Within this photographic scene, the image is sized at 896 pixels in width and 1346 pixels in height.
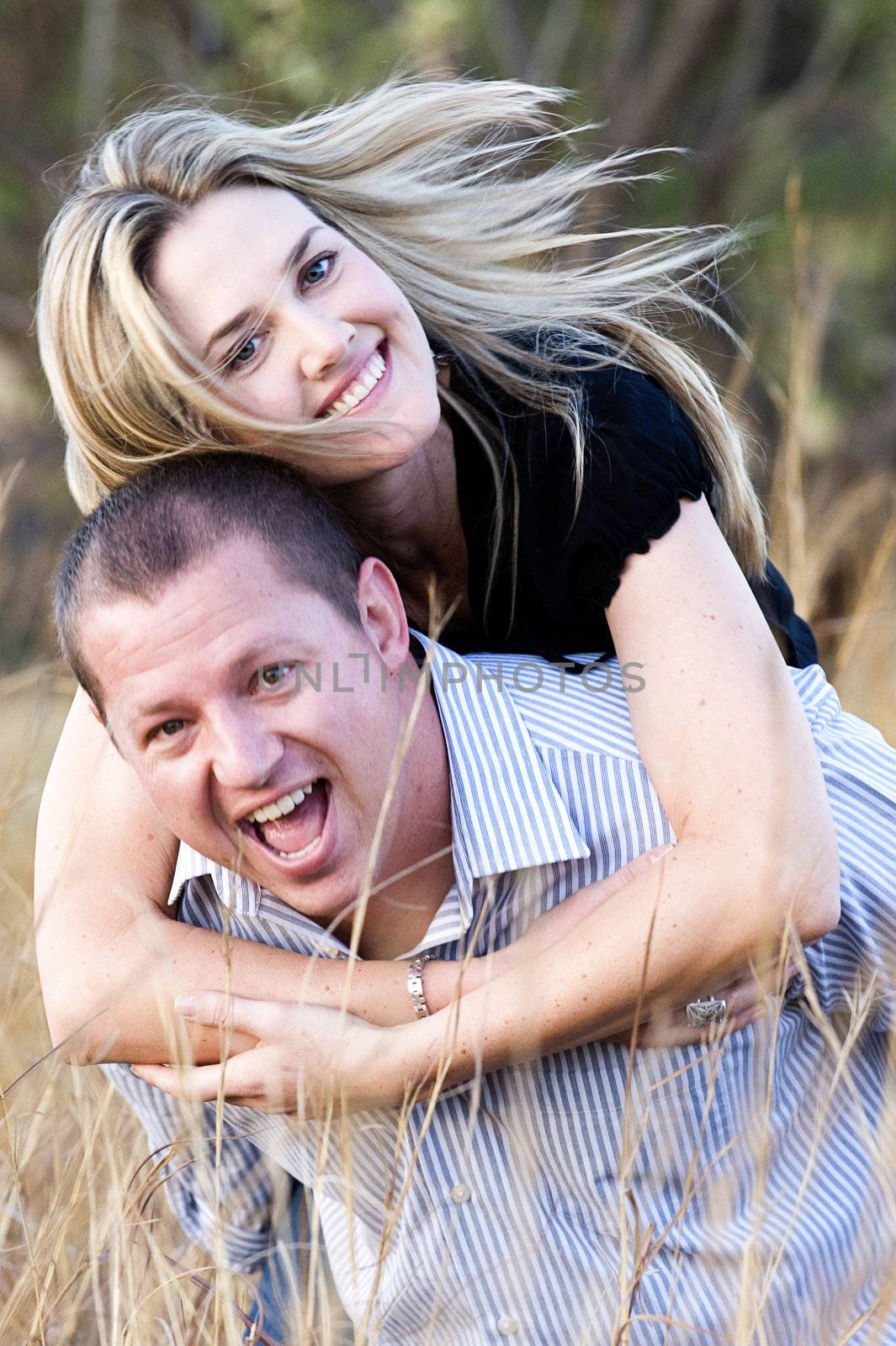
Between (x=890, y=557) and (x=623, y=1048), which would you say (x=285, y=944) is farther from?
(x=890, y=557)

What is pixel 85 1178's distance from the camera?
2484 millimetres

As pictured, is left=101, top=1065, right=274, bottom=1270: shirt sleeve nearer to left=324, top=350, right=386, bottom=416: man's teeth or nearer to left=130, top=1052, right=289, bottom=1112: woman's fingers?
left=130, top=1052, right=289, bottom=1112: woman's fingers

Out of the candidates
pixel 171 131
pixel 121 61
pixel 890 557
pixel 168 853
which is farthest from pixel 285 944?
pixel 121 61

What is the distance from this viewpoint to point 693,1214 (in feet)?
7.15

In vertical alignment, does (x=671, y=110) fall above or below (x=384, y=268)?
below

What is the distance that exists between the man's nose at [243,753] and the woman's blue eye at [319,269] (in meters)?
0.79

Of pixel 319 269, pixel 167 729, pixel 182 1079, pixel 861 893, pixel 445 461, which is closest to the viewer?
pixel 182 1079

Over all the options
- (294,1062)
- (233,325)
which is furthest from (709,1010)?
(233,325)

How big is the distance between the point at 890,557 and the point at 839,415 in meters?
1.53

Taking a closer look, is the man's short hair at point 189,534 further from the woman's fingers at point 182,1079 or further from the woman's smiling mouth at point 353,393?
the woman's fingers at point 182,1079

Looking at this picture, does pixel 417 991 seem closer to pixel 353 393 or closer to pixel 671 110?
pixel 353 393

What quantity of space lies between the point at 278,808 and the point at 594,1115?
631mm

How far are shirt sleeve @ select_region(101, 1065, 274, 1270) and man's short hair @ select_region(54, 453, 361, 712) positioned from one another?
2.72ft

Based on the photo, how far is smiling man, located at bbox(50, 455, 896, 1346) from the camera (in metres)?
2.01
